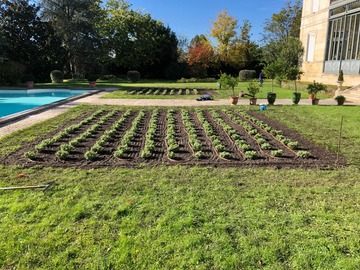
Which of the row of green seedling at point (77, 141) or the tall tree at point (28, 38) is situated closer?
the row of green seedling at point (77, 141)

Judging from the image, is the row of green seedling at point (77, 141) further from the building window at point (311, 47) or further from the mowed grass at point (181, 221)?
the building window at point (311, 47)

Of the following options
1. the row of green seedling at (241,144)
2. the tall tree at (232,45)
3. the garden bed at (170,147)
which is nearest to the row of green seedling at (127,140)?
the garden bed at (170,147)

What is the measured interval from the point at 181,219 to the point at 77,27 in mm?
32555

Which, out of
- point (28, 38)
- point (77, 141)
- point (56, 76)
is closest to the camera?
point (77, 141)

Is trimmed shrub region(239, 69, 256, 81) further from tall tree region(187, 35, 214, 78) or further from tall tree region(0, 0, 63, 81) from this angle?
tall tree region(0, 0, 63, 81)

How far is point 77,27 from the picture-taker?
31.2 meters

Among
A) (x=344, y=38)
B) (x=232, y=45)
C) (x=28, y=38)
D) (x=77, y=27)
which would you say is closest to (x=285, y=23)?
(x=232, y=45)

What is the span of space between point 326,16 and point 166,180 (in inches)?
919

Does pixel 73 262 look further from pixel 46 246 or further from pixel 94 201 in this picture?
pixel 94 201

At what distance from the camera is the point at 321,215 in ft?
11.5

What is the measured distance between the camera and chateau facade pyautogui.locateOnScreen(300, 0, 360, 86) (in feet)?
62.7

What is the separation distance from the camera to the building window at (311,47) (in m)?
24.3

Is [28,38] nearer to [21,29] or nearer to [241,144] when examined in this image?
[21,29]

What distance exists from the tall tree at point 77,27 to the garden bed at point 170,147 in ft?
84.3
